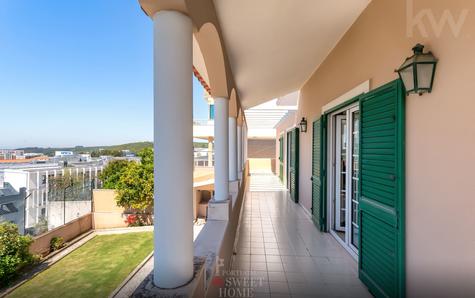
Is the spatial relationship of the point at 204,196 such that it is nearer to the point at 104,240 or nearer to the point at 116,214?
the point at 116,214

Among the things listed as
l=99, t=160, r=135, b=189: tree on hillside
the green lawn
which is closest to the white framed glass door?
the green lawn

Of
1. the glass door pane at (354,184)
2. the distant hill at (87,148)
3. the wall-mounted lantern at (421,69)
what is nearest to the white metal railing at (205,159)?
the distant hill at (87,148)

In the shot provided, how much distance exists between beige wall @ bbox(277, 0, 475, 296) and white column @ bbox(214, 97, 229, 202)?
1.83 metres

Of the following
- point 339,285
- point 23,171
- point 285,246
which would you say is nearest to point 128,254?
point 23,171

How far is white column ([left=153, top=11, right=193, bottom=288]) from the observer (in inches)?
52.2

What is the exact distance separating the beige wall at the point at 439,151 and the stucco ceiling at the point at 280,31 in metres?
0.60

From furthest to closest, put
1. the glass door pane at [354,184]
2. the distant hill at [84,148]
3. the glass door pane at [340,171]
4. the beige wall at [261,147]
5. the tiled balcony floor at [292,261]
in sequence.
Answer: the beige wall at [261,147]
the distant hill at [84,148]
the glass door pane at [340,171]
the glass door pane at [354,184]
the tiled balcony floor at [292,261]

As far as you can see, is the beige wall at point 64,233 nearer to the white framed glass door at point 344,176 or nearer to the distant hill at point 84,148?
the distant hill at point 84,148

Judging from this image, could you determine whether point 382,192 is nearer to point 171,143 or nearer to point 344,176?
point 344,176

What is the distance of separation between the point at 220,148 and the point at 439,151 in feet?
7.37

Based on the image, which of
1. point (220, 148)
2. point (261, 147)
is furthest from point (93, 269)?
point (261, 147)

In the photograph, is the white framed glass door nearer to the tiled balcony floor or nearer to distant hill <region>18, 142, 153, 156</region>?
the tiled balcony floor

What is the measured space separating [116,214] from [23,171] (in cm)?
450

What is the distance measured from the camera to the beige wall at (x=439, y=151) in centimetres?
142
